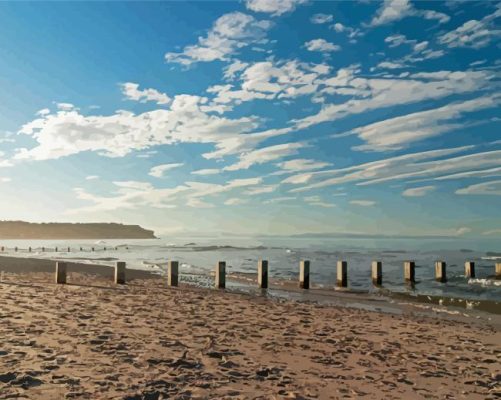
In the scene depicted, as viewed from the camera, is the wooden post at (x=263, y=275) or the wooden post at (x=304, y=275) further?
the wooden post at (x=304, y=275)

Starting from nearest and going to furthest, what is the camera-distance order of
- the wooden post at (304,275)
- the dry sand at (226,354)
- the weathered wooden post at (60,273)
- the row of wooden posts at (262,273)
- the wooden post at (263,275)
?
1. the dry sand at (226,354)
2. the weathered wooden post at (60,273)
3. the row of wooden posts at (262,273)
4. the wooden post at (263,275)
5. the wooden post at (304,275)

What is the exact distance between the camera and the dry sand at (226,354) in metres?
5.55

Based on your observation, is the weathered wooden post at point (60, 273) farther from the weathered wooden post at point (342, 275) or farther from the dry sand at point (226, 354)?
the weathered wooden post at point (342, 275)

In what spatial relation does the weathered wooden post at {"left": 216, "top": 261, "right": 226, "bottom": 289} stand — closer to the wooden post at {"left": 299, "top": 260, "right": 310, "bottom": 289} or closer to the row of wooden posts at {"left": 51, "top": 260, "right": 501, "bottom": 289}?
the row of wooden posts at {"left": 51, "top": 260, "right": 501, "bottom": 289}

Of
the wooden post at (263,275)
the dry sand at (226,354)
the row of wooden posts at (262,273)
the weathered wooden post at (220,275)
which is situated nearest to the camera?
the dry sand at (226,354)

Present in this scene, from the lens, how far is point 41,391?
5.02 m

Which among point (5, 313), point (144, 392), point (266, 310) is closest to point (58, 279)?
point (5, 313)

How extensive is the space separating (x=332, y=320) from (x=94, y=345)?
662 centimetres

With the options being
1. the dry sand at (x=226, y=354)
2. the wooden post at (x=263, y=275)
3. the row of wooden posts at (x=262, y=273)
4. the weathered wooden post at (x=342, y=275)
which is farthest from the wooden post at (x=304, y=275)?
the dry sand at (x=226, y=354)

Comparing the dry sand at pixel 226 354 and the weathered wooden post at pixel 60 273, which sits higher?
the weathered wooden post at pixel 60 273

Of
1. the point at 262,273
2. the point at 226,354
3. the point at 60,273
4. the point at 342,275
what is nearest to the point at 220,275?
the point at 262,273

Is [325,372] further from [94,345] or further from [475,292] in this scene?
[475,292]

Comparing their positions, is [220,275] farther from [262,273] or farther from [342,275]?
[342,275]

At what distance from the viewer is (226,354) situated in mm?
7309
